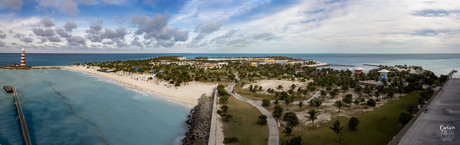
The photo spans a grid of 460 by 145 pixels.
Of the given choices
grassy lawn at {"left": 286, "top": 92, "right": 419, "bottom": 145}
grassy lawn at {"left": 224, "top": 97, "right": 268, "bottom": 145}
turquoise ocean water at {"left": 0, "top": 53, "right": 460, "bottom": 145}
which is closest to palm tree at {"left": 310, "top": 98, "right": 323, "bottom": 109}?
grassy lawn at {"left": 286, "top": 92, "right": 419, "bottom": 145}

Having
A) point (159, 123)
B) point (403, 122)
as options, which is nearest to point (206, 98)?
point (159, 123)

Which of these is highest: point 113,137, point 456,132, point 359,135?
point 456,132

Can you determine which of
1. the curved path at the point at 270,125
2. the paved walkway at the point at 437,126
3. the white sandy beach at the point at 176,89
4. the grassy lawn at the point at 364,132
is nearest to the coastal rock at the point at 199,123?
the white sandy beach at the point at 176,89

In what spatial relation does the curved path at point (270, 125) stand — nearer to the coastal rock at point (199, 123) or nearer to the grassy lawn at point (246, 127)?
the grassy lawn at point (246, 127)

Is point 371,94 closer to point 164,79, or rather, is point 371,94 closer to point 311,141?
point 311,141

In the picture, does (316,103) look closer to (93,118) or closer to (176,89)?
(176,89)
